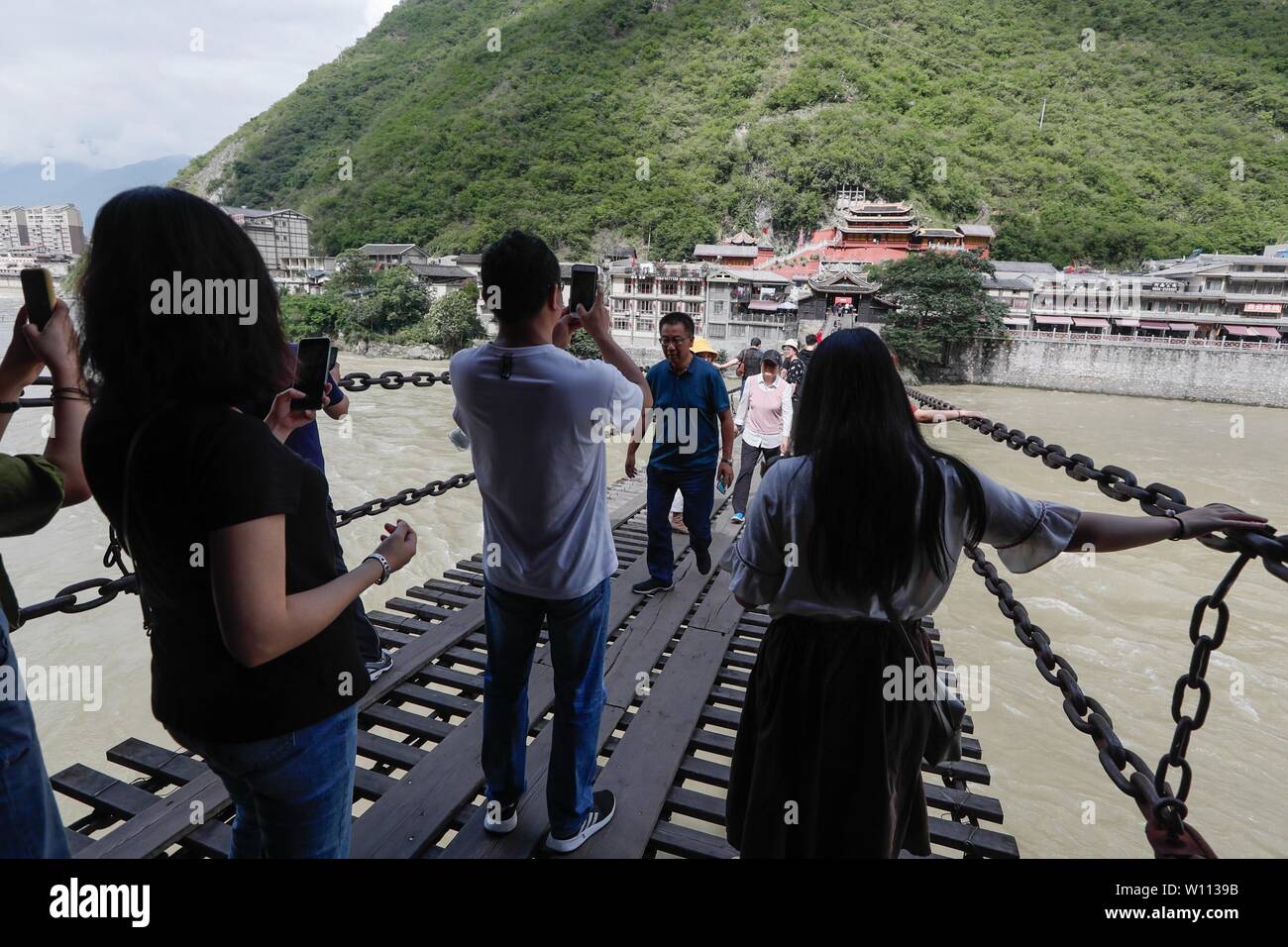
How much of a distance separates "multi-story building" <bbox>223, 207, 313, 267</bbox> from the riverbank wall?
50.9 metres

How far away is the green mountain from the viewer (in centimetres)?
5628

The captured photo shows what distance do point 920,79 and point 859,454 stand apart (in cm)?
8691

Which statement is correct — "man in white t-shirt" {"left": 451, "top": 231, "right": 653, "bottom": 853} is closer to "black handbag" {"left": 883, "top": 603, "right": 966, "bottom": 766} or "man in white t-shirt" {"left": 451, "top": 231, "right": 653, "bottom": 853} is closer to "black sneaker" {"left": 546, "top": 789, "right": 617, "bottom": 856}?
"black sneaker" {"left": 546, "top": 789, "right": 617, "bottom": 856}

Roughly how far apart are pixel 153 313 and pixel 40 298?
0.54 metres

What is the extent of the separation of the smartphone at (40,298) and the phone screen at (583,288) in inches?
44.7

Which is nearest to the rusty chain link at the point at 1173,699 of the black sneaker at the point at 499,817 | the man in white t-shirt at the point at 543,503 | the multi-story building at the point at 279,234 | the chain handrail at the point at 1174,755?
the chain handrail at the point at 1174,755

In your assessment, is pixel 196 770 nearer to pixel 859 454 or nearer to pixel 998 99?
pixel 859 454

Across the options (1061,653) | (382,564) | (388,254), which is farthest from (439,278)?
(382,564)

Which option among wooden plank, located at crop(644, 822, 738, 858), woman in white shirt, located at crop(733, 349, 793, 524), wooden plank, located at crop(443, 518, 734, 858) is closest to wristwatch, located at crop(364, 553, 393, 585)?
wooden plank, located at crop(443, 518, 734, 858)

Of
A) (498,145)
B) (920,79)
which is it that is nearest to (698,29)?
(920,79)

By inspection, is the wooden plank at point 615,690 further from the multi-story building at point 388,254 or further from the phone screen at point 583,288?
the multi-story building at point 388,254

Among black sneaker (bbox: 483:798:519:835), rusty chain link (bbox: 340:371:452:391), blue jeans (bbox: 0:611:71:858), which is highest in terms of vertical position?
rusty chain link (bbox: 340:371:452:391)

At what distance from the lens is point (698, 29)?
274ft

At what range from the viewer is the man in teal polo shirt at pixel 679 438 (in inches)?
159
